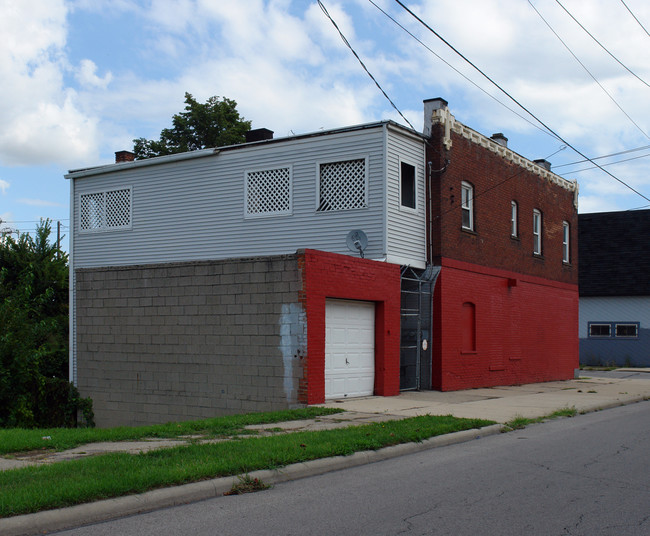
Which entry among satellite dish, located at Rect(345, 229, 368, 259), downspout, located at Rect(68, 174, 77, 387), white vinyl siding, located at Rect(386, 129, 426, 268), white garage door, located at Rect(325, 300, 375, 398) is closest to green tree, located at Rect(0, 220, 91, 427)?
downspout, located at Rect(68, 174, 77, 387)

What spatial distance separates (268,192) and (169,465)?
13704 millimetres

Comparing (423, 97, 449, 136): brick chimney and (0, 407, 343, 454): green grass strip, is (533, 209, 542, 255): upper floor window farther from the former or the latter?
(0, 407, 343, 454): green grass strip

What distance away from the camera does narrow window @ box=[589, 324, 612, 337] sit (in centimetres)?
4038

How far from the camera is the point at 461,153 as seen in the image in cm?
2170

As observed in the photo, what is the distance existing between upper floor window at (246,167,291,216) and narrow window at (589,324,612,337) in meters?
25.9

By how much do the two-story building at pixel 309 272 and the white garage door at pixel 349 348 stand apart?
0.15 feet

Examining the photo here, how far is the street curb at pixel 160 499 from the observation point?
6.14 m

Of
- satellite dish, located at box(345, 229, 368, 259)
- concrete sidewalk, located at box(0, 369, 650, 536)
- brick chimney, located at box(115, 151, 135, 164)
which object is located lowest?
concrete sidewalk, located at box(0, 369, 650, 536)

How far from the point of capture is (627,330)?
39.9 meters

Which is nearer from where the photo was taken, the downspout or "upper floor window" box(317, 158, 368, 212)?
"upper floor window" box(317, 158, 368, 212)

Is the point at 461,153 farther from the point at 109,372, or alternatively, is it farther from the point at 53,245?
the point at 53,245

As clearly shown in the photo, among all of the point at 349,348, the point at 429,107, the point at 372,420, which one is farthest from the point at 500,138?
the point at 372,420

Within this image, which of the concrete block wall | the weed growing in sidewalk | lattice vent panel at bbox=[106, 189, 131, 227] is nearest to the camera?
the weed growing in sidewalk

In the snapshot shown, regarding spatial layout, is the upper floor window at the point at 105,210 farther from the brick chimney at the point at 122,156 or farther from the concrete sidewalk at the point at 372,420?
the concrete sidewalk at the point at 372,420
